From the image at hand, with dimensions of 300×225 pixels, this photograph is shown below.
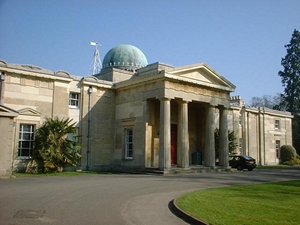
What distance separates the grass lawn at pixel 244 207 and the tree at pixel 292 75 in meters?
46.9

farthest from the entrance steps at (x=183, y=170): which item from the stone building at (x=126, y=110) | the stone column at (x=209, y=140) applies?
the stone column at (x=209, y=140)

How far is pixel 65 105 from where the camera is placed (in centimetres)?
2492

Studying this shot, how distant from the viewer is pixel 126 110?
2686 centimetres

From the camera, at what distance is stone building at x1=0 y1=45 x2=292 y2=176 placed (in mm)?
22891

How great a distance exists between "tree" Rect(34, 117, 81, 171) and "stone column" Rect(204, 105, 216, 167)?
10.5 m

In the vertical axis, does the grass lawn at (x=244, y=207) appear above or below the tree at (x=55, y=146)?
below

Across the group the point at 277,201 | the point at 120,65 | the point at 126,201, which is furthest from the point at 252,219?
the point at 120,65

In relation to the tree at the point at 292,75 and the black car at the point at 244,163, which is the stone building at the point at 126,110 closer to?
the black car at the point at 244,163

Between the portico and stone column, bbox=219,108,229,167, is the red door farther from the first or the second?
stone column, bbox=219,108,229,167

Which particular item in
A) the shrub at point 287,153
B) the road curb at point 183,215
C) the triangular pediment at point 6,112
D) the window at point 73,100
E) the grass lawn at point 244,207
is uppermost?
the window at point 73,100

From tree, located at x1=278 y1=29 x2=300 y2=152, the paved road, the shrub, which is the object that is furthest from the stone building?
tree, located at x1=278 y1=29 x2=300 y2=152

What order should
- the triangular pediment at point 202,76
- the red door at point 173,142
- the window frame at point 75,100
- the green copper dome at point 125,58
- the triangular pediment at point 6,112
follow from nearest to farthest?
the triangular pediment at point 6,112
the triangular pediment at point 202,76
the window frame at point 75,100
the red door at point 173,142
the green copper dome at point 125,58

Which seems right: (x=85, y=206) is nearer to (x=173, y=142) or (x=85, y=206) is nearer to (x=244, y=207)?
(x=244, y=207)

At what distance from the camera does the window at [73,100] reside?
25817 millimetres
